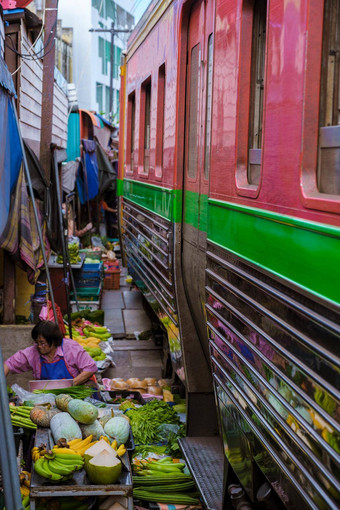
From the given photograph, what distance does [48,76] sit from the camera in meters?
7.69

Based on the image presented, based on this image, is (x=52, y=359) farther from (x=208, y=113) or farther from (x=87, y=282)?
(x=87, y=282)

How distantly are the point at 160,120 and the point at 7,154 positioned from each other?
136 centimetres

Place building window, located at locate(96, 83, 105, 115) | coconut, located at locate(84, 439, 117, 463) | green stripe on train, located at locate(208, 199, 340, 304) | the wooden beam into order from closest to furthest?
1. green stripe on train, located at locate(208, 199, 340, 304)
2. coconut, located at locate(84, 439, 117, 463)
3. the wooden beam
4. building window, located at locate(96, 83, 105, 115)

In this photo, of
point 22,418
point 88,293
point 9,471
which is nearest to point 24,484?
point 22,418

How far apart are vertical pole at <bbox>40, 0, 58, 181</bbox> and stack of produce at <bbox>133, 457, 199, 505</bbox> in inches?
159

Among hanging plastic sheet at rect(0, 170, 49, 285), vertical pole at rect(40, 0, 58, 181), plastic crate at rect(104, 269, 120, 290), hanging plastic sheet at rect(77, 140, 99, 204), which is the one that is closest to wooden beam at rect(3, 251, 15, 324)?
hanging plastic sheet at rect(0, 170, 49, 285)

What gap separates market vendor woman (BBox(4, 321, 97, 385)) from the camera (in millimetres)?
5289

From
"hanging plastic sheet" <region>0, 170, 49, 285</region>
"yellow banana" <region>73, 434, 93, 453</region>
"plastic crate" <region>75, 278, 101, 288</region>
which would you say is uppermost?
"hanging plastic sheet" <region>0, 170, 49, 285</region>

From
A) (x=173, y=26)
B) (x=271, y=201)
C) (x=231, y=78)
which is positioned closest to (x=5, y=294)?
(x=173, y=26)

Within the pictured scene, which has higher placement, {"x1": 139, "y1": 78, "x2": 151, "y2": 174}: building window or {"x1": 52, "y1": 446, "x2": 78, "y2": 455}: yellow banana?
{"x1": 139, "y1": 78, "x2": 151, "y2": 174}: building window

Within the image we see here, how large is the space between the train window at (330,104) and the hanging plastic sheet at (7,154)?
3684 mm

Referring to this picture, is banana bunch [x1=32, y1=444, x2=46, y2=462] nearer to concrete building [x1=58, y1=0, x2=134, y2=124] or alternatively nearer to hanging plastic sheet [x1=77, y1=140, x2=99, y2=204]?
hanging plastic sheet [x1=77, y1=140, x2=99, y2=204]

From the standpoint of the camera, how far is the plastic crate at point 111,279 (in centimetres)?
1388

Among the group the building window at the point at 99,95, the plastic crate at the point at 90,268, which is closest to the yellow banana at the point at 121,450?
the plastic crate at the point at 90,268
